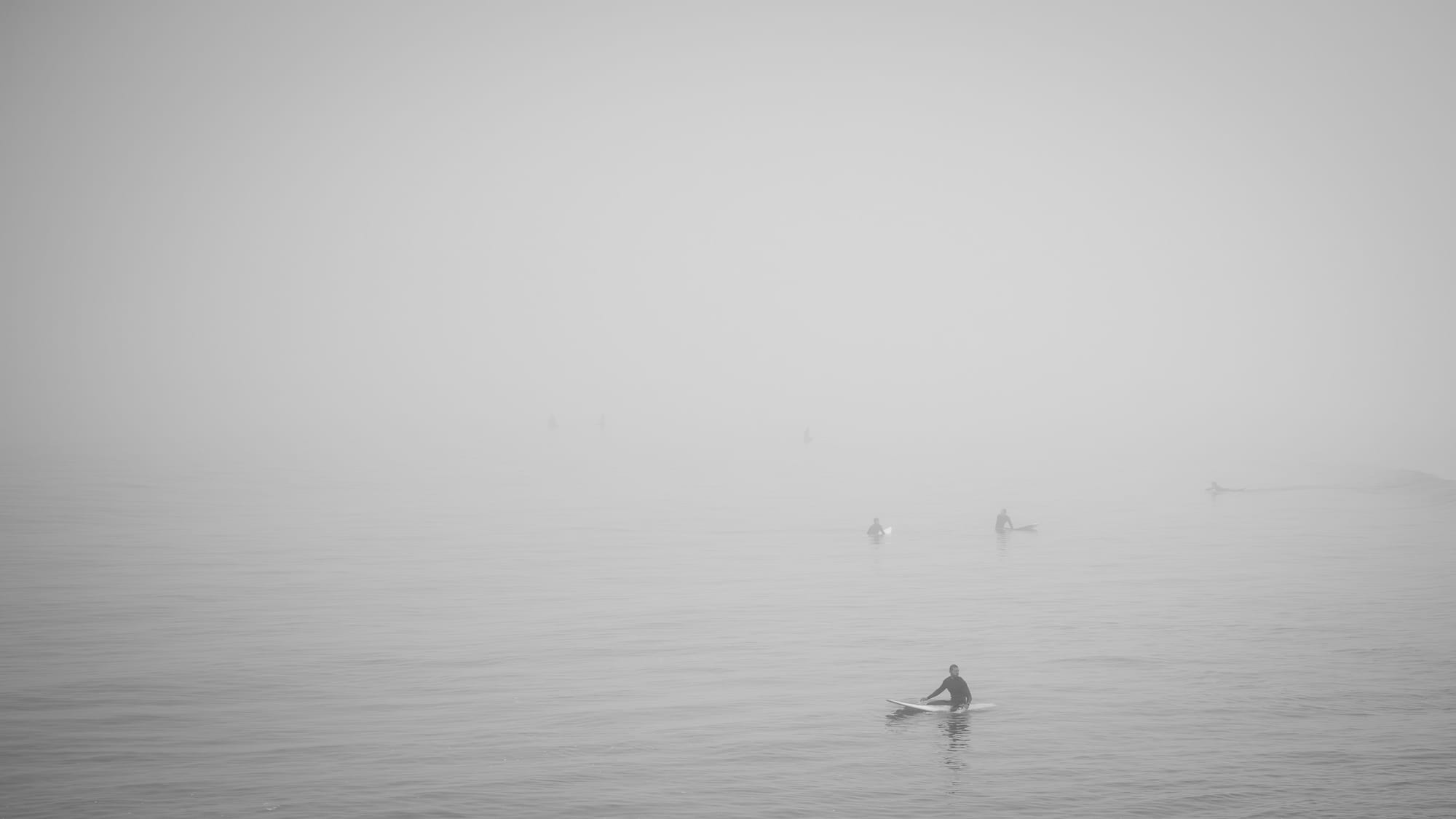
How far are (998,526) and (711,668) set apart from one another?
118ft

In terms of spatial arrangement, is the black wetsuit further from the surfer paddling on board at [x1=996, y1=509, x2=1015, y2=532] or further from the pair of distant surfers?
the surfer paddling on board at [x1=996, y1=509, x2=1015, y2=532]

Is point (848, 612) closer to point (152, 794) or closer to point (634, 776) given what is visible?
point (634, 776)

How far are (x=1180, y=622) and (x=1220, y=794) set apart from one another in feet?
61.2

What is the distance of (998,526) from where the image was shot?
67312 millimetres

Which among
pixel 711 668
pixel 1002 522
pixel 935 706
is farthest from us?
pixel 1002 522

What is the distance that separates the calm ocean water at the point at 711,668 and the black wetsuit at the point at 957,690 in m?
0.56

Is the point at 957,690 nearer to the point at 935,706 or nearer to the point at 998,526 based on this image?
the point at 935,706

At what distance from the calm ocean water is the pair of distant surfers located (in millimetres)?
821

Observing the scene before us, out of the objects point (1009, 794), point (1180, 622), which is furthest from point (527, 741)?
point (1180, 622)

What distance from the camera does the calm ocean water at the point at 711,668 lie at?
82.5 feet

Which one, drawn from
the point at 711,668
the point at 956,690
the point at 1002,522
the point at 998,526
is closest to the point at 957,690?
the point at 956,690

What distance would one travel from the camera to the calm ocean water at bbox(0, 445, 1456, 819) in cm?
2516

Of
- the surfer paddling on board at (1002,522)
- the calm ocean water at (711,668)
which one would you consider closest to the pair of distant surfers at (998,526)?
the surfer paddling on board at (1002,522)

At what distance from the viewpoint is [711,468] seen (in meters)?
119
